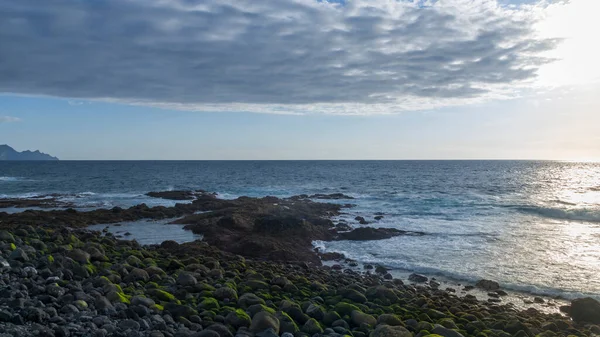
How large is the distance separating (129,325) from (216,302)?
94.9 inches

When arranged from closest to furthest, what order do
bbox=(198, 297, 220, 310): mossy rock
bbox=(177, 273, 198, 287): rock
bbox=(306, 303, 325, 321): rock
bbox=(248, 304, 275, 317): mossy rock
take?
bbox=(248, 304, 275, 317): mossy rock < bbox=(198, 297, 220, 310): mossy rock < bbox=(306, 303, 325, 321): rock < bbox=(177, 273, 198, 287): rock

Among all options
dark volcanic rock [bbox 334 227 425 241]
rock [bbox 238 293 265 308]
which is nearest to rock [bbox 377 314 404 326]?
rock [bbox 238 293 265 308]

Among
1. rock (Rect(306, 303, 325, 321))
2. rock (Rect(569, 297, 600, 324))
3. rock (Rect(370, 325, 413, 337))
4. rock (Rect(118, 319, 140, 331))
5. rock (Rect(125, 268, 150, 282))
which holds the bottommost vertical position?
rock (Rect(569, 297, 600, 324))

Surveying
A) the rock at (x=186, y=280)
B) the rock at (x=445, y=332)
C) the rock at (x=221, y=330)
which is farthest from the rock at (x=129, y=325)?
the rock at (x=445, y=332)

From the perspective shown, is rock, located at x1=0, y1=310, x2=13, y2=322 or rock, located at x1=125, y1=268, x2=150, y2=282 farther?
rock, located at x1=125, y1=268, x2=150, y2=282

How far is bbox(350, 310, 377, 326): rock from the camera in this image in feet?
28.8

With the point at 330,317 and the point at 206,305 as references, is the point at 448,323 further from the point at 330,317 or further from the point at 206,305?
the point at 206,305

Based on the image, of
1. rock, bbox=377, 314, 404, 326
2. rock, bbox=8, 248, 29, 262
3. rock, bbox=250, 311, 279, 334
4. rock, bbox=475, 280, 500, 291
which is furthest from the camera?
rock, bbox=475, 280, 500, 291

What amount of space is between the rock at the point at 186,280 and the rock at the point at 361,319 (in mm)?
3907

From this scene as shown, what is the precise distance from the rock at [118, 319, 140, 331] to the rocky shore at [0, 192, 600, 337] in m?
0.02

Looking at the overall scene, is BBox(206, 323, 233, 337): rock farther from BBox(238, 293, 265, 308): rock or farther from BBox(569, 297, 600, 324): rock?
BBox(569, 297, 600, 324): rock

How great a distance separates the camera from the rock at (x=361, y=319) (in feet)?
28.8

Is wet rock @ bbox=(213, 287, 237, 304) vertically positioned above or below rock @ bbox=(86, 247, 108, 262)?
below

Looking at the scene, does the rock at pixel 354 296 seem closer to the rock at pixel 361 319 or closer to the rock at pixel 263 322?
the rock at pixel 361 319
